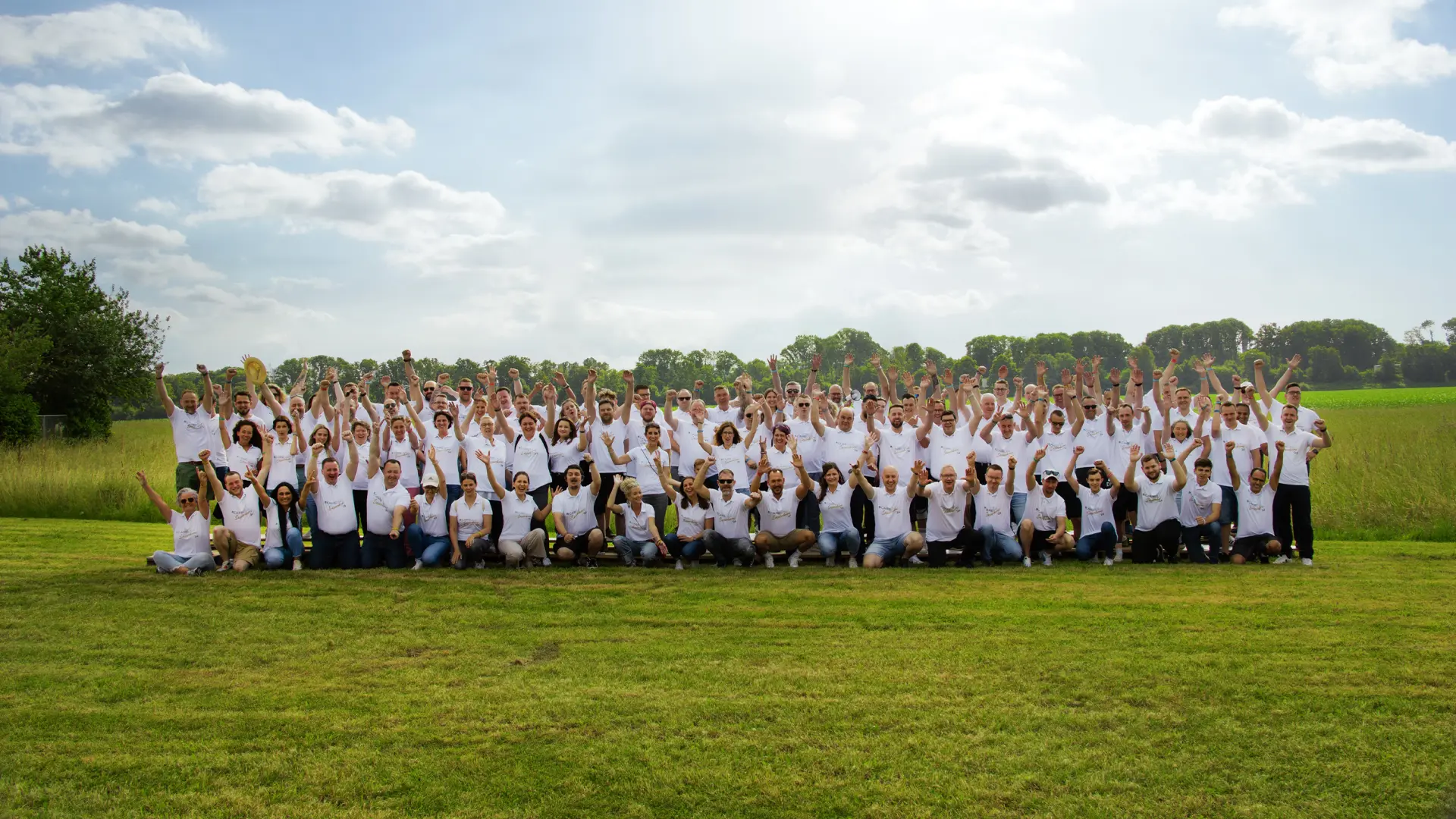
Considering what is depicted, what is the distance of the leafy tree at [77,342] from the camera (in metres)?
36.7

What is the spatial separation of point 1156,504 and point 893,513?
327 cm

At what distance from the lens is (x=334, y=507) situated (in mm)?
11930

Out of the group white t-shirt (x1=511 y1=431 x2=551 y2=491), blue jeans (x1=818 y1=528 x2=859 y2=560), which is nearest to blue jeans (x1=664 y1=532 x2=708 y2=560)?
blue jeans (x1=818 y1=528 x2=859 y2=560)

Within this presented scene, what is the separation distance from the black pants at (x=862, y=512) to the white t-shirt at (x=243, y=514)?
7.27 m

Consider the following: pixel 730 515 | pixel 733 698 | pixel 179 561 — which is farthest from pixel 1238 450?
pixel 179 561

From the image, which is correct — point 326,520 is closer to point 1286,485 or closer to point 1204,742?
point 1204,742

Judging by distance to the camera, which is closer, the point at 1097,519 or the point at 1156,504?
the point at 1156,504

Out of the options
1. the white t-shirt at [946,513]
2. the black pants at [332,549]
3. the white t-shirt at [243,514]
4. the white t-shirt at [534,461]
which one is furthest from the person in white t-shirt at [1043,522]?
the white t-shirt at [243,514]

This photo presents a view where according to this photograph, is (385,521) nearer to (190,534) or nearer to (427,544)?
(427,544)

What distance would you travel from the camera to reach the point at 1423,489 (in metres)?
16.3

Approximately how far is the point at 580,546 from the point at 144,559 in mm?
5974

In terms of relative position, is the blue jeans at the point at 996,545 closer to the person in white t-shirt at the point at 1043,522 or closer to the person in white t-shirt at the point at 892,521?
the person in white t-shirt at the point at 1043,522

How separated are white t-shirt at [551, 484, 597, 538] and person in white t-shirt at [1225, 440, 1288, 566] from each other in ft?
26.2

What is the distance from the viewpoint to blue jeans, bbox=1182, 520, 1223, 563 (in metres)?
12.1
